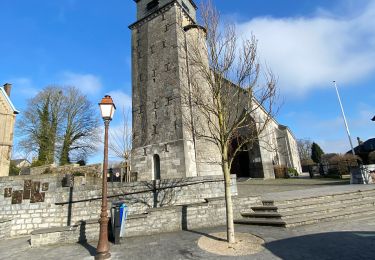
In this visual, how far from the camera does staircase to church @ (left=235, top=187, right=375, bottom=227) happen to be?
7262mm

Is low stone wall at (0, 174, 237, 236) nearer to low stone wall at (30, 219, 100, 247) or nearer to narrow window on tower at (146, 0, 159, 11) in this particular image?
low stone wall at (30, 219, 100, 247)

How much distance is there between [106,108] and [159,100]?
13734mm

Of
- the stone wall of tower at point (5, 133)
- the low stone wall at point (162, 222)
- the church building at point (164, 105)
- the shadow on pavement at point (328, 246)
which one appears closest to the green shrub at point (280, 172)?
the church building at point (164, 105)

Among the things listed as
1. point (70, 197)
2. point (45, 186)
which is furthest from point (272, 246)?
point (45, 186)

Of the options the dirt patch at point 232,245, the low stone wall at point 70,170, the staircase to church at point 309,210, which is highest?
the low stone wall at point 70,170

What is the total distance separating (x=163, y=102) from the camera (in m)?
19.5

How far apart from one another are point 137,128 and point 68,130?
33.6 feet

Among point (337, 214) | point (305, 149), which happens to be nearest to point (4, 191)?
point (337, 214)

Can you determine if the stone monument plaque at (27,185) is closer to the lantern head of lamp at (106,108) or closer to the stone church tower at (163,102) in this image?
the lantern head of lamp at (106,108)

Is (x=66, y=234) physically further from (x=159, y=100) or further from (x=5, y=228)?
(x=159, y=100)

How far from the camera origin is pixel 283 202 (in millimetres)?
8062

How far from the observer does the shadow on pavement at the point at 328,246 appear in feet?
14.9

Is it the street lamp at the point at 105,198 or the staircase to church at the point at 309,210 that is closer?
the street lamp at the point at 105,198

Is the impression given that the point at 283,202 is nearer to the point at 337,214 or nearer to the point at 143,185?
the point at 337,214
